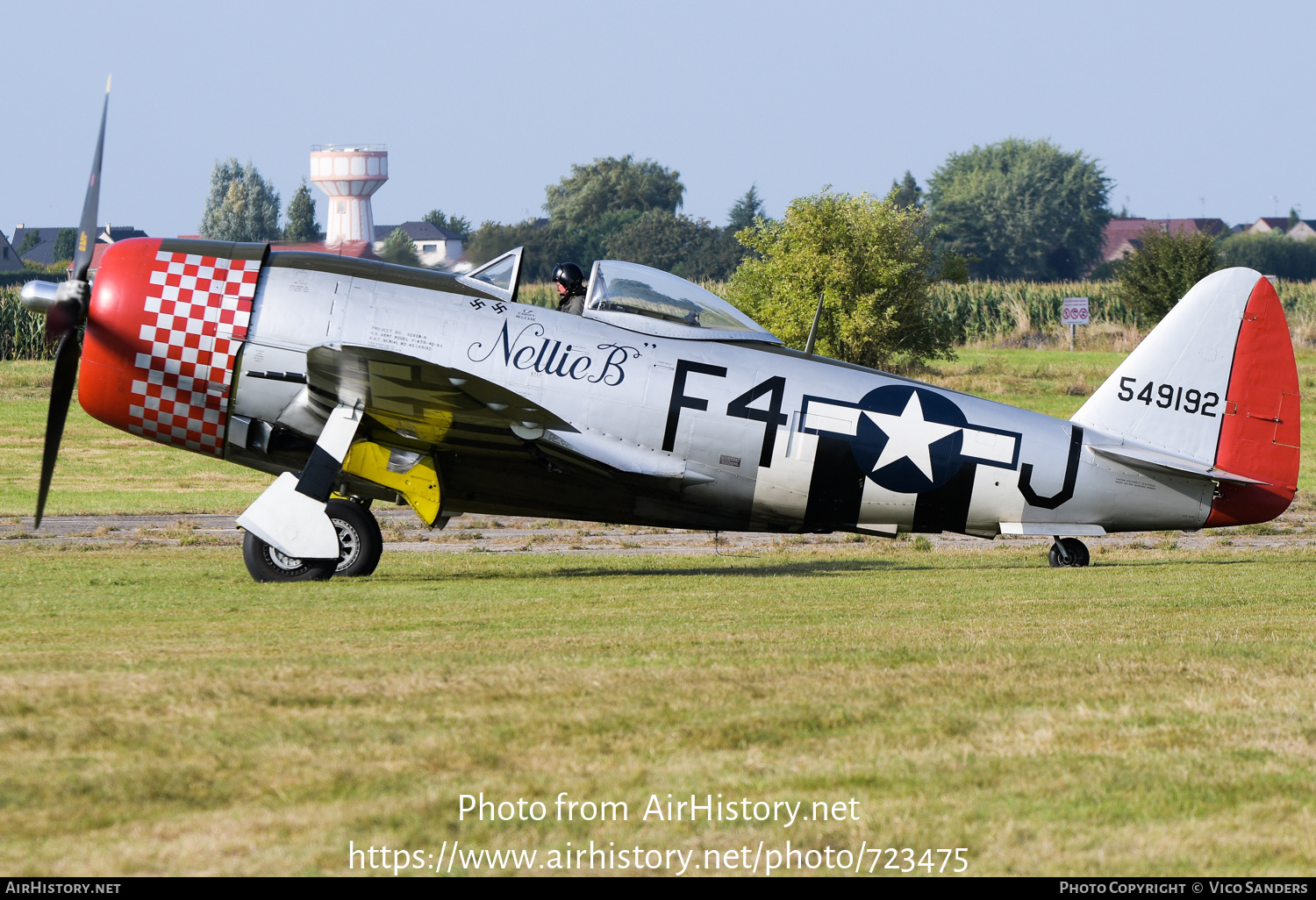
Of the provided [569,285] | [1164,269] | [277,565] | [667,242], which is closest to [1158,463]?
[569,285]

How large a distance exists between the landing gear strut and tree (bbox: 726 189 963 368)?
68.5ft

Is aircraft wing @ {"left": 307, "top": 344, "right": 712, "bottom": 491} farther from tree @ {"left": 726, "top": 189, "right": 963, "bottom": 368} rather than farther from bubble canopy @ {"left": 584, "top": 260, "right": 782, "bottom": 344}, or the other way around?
tree @ {"left": 726, "top": 189, "right": 963, "bottom": 368}

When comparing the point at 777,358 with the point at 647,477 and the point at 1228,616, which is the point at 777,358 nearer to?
the point at 647,477

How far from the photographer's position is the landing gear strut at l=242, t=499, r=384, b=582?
13.0 m

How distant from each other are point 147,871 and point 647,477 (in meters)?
9.51

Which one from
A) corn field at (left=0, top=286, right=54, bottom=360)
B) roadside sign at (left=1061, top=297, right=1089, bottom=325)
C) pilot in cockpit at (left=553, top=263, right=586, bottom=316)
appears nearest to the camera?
pilot in cockpit at (left=553, top=263, right=586, bottom=316)

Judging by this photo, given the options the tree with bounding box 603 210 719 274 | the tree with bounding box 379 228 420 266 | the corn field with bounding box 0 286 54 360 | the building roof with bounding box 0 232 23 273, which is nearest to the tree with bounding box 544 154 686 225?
the tree with bounding box 603 210 719 274

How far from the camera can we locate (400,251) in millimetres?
14492

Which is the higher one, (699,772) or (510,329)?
(510,329)

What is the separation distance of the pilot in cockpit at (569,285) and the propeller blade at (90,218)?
181 inches

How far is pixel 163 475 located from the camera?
95.6 ft

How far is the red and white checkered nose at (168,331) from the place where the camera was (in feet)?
42.9

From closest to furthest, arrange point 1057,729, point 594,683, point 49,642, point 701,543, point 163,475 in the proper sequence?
point 1057,729 < point 594,683 < point 49,642 < point 701,543 < point 163,475

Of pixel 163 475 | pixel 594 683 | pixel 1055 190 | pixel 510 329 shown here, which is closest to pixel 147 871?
pixel 594 683
